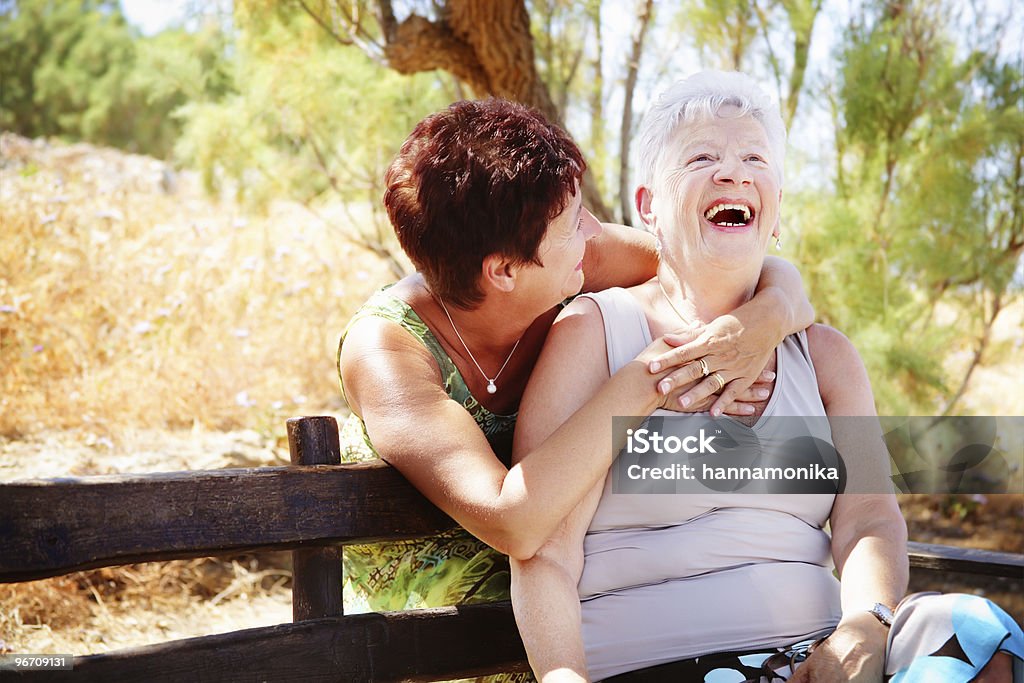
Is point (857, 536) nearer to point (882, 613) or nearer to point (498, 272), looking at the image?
point (882, 613)

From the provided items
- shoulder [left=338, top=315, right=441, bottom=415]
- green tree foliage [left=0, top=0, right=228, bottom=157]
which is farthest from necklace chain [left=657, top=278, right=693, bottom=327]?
green tree foliage [left=0, top=0, right=228, bottom=157]

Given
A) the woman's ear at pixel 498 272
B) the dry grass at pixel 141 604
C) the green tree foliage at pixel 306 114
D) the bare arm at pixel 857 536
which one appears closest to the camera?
the bare arm at pixel 857 536

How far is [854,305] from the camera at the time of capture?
4.90 m

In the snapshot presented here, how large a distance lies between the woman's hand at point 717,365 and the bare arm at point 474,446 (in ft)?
0.20

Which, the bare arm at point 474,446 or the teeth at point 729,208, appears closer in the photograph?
the bare arm at point 474,446

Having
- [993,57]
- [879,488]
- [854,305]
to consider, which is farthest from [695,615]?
[993,57]

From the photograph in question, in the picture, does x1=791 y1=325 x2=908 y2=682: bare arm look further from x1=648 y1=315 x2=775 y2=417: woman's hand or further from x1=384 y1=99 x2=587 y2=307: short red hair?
x1=384 y1=99 x2=587 y2=307: short red hair

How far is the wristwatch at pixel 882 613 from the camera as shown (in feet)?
5.74

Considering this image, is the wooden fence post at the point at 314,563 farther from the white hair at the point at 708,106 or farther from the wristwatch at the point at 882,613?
the wristwatch at the point at 882,613

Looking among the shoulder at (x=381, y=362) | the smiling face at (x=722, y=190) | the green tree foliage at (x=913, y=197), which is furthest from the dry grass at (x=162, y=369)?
the smiling face at (x=722, y=190)

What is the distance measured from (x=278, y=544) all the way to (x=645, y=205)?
107 centimetres

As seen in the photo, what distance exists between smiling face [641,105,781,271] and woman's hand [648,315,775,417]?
0.54ft

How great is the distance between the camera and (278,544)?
1813 mm

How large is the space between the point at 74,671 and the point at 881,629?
1.38 m
